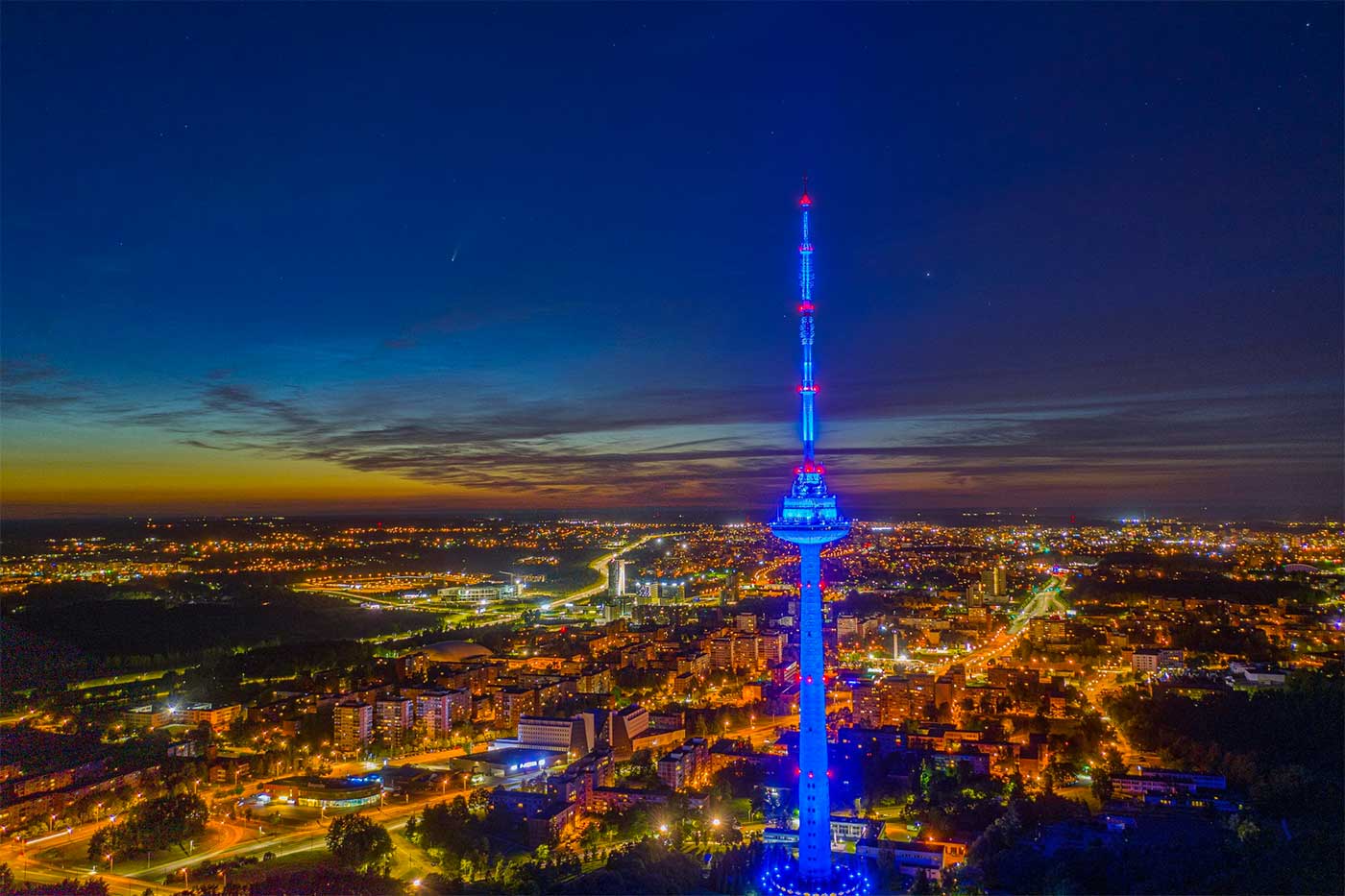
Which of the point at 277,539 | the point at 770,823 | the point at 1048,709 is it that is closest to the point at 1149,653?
the point at 1048,709

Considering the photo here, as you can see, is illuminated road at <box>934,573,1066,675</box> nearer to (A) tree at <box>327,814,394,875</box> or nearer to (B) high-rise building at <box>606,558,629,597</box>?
(A) tree at <box>327,814,394,875</box>

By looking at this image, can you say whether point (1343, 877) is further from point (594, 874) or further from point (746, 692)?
point (746, 692)

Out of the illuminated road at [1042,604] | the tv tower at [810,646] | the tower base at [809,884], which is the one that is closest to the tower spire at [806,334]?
the tv tower at [810,646]

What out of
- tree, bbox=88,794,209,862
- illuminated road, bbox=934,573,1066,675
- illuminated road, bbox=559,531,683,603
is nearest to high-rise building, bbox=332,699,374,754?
tree, bbox=88,794,209,862

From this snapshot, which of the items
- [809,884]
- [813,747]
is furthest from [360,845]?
[813,747]

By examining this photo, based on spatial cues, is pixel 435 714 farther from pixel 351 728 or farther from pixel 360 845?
pixel 360 845

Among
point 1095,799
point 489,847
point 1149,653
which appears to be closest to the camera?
point 489,847
